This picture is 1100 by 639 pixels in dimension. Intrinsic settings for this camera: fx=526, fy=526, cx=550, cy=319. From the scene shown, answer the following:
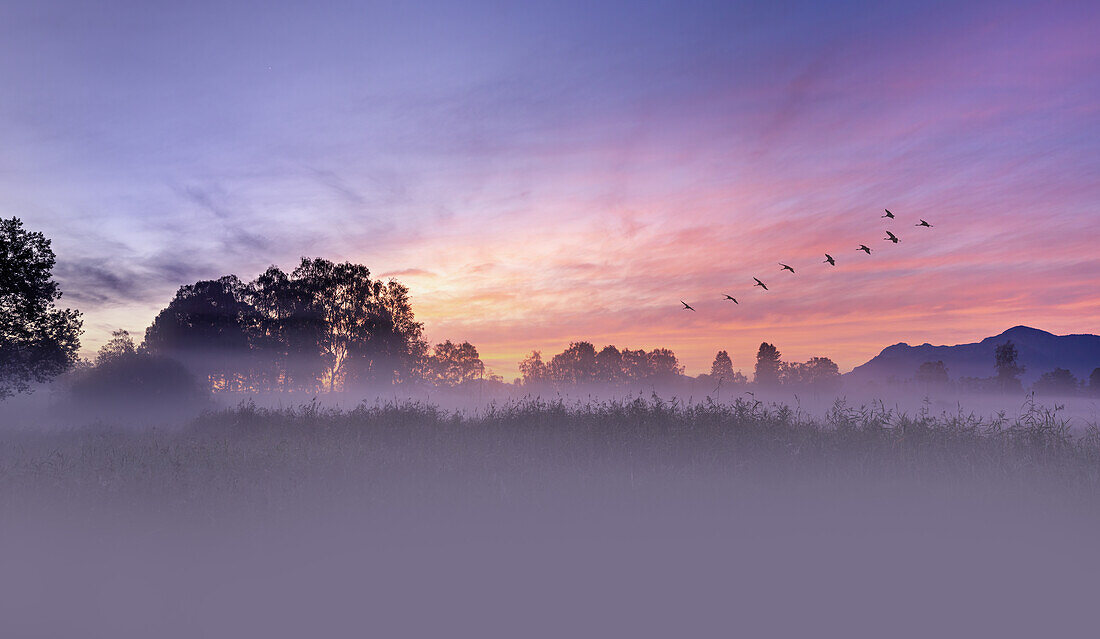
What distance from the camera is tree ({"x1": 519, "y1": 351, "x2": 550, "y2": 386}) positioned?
138 metres

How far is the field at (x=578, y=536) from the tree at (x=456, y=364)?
6362cm

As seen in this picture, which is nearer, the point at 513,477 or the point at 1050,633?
the point at 1050,633

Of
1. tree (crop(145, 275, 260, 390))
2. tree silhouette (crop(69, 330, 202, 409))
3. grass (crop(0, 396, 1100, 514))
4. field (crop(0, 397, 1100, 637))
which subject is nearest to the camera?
field (crop(0, 397, 1100, 637))

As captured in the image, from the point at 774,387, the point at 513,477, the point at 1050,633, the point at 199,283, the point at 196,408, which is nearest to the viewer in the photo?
the point at 1050,633

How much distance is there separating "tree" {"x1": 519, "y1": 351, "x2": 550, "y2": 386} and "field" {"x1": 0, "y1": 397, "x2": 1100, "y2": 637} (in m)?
126

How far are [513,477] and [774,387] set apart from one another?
135 metres

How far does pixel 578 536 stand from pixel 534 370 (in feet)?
443

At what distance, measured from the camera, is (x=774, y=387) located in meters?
131

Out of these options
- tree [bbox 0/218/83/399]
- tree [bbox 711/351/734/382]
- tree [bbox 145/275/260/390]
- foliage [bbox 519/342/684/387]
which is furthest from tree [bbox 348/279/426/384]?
tree [bbox 711/351/734/382]

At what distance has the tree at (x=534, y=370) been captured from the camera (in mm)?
138000

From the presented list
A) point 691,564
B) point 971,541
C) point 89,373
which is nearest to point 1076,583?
point 971,541

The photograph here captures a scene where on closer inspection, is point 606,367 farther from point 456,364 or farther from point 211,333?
point 211,333

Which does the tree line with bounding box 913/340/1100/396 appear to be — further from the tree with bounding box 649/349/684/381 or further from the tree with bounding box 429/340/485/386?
the tree with bounding box 429/340/485/386

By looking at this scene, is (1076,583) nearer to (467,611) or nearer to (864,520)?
(864,520)
